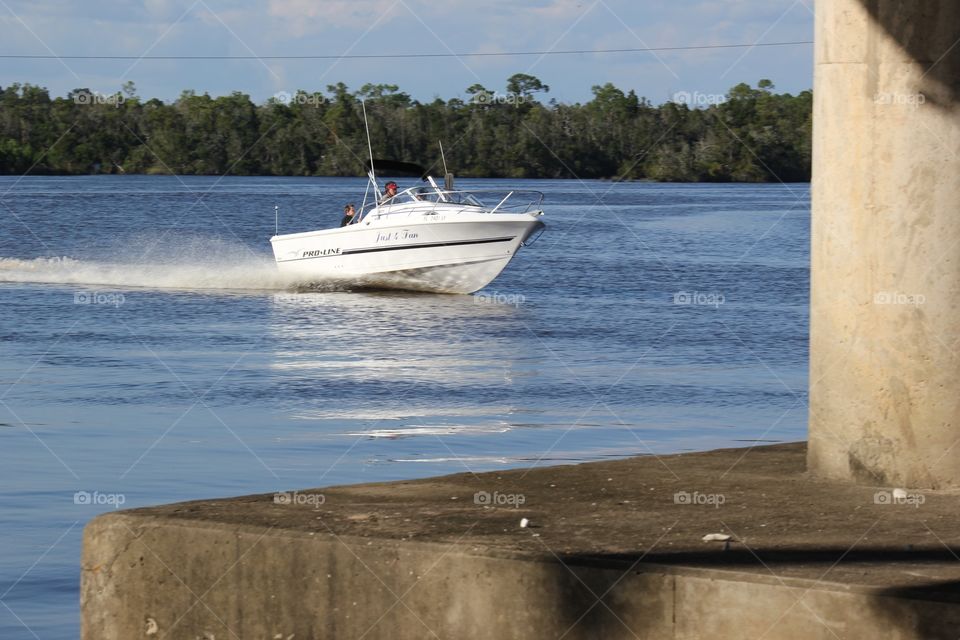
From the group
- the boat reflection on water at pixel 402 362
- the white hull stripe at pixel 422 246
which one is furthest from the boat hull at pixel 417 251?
the boat reflection on water at pixel 402 362

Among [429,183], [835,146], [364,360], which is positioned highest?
[429,183]

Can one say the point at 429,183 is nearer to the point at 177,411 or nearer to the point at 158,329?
the point at 158,329

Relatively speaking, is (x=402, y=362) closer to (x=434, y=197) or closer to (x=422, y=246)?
(x=422, y=246)

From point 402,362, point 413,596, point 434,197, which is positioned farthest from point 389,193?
point 413,596

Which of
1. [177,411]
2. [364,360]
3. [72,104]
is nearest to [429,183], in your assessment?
[364,360]

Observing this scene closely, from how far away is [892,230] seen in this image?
301 inches

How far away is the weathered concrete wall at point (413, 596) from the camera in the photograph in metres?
5.56

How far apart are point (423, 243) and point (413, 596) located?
2994 centimetres

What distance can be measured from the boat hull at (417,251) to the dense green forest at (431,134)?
75.5m

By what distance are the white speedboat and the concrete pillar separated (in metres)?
26.8

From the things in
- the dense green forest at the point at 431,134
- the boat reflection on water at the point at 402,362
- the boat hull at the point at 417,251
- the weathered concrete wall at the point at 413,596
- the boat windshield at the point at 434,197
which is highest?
the dense green forest at the point at 431,134

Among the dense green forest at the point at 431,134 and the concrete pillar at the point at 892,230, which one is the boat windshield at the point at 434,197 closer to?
the concrete pillar at the point at 892,230

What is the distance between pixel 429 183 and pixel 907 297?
2924 cm

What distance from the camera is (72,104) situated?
133500 millimetres
